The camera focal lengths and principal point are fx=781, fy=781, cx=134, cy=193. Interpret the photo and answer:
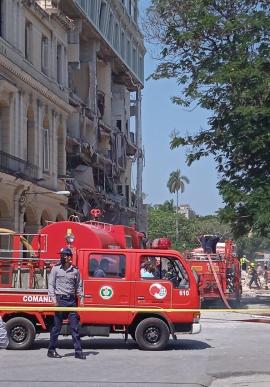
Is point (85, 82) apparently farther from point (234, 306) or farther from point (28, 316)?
point (28, 316)

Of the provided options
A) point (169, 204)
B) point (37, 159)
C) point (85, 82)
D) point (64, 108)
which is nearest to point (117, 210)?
point (85, 82)

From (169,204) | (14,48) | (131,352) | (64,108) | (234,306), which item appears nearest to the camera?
(131,352)

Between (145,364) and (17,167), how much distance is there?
23.2m

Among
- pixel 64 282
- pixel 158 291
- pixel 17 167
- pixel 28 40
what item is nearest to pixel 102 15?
pixel 28 40

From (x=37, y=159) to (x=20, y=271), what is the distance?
23.6 metres

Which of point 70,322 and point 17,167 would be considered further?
point 17,167

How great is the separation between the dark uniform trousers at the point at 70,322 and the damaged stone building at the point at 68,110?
18887 mm

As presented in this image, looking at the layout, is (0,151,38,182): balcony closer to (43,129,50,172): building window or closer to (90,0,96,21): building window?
(43,129,50,172): building window

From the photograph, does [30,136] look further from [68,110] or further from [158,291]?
[158,291]

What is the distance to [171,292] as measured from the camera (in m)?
16.0

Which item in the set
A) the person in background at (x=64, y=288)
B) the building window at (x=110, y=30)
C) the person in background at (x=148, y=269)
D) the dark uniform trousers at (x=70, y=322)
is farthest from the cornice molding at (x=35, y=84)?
the dark uniform trousers at (x=70, y=322)

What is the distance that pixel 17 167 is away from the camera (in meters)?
35.8

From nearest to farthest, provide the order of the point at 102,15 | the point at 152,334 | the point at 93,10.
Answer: the point at 152,334 < the point at 93,10 < the point at 102,15

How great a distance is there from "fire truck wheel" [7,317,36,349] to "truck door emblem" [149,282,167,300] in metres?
2.50
